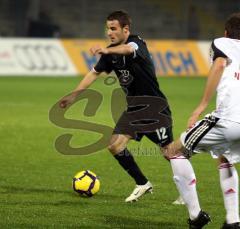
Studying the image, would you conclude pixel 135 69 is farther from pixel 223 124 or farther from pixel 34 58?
pixel 34 58

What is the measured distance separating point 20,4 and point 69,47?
6.19 metres

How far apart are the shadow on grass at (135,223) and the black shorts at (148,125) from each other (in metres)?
1.07

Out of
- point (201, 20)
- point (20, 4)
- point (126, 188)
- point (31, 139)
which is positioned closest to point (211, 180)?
point (126, 188)

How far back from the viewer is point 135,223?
716 cm

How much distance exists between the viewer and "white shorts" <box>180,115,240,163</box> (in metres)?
6.31

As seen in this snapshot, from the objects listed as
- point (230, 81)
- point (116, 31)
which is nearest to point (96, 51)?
point (116, 31)

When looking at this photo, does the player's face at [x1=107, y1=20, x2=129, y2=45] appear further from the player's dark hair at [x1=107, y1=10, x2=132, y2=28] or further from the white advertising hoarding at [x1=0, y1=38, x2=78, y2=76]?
the white advertising hoarding at [x1=0, y1=38, x2=78, y2=76]

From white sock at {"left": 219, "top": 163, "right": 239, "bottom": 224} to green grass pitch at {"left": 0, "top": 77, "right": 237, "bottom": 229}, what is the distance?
1.92 feet

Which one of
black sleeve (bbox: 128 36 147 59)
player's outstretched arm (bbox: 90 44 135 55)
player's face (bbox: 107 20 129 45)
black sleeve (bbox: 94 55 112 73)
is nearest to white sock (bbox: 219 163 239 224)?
player's outstretched arm (bbox: 90 44 135 55)

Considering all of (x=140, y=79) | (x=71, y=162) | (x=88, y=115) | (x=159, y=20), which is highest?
(x=140, y=79)

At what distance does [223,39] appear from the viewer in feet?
20.7

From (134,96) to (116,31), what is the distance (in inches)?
34.2

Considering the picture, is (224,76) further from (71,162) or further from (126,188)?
(71,162)

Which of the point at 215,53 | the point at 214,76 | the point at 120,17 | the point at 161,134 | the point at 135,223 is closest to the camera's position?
the point at 214,76
